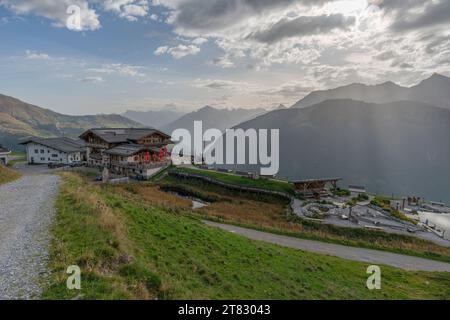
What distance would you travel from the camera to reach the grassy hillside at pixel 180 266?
941 centimetres

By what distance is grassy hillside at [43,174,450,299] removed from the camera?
941 cm

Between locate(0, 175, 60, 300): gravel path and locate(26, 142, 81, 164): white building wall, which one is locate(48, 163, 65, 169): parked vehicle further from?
locate(0, 175, 60, 300): gravel path

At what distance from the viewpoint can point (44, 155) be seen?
60.3 meters

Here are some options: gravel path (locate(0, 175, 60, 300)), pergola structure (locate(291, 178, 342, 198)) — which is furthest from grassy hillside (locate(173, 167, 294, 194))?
gravel path (locate(0, 175, 60, 300))

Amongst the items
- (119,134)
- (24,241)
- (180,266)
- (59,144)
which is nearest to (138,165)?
(119,134)

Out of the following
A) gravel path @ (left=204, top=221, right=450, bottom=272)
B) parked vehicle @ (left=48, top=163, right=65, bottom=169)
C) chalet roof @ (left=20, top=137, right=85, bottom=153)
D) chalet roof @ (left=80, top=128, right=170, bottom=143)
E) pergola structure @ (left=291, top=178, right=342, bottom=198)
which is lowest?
gravel path @ (left=204, top=221, right=450, bottom=272)

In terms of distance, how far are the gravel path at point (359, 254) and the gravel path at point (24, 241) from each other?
17607 millimetres

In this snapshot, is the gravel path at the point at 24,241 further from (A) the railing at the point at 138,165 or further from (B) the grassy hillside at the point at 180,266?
(A) the railing at the point at 138,165

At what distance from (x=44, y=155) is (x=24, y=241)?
193 feet

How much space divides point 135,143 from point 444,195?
19467 cm

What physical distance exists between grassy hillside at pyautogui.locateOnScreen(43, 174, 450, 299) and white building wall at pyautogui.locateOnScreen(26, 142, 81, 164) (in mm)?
46837

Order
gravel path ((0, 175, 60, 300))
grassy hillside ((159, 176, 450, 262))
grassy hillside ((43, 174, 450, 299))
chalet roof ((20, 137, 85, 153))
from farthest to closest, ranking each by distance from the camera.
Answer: chalet roof ((20, 137, 85, 153)) → grassy hillside ((159, 176, 450, 262)) → grassy hillside ((43, 174, 450, 299)) → gravel path ((0, 175, 60, 300))

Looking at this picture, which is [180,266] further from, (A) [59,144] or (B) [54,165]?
(A) [59,144]

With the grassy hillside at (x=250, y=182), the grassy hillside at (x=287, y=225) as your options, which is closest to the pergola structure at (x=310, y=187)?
the grassy hillside at (x=250, y=182)
